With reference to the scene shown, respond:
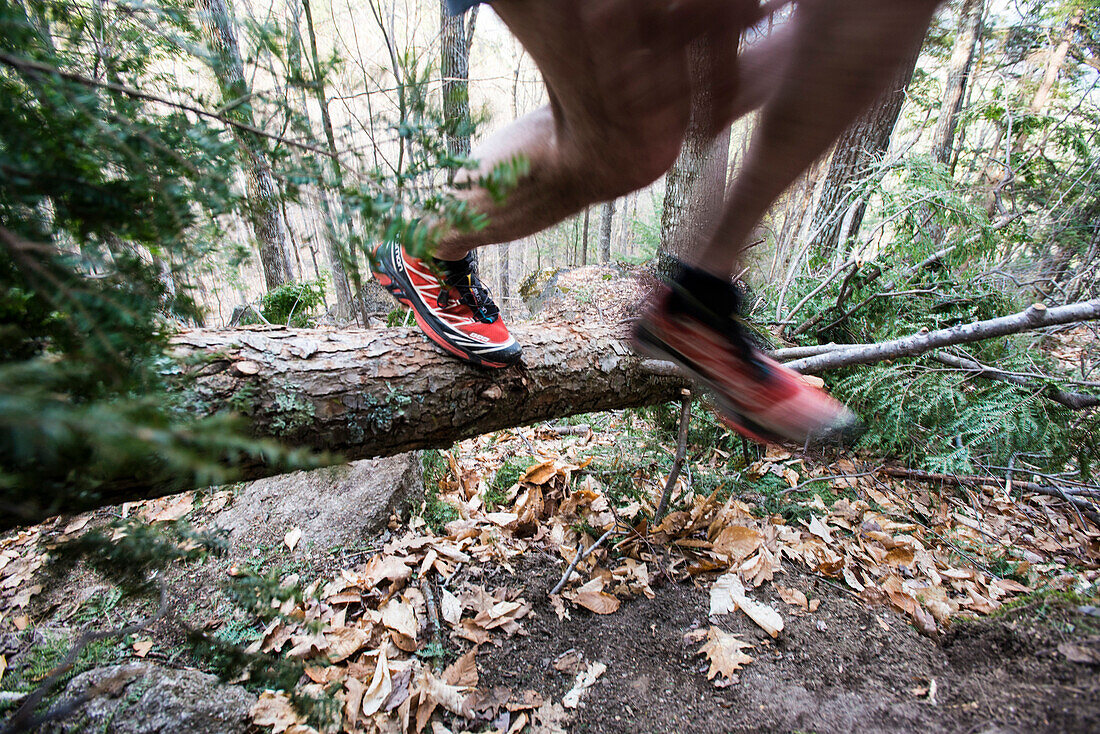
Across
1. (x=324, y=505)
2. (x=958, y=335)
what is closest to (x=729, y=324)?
(x=958, y=335)

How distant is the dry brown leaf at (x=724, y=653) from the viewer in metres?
1.55

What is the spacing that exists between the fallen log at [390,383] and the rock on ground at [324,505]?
2.48 feet

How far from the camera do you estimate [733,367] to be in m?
1.59

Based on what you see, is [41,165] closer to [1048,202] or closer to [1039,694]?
[1039,694]

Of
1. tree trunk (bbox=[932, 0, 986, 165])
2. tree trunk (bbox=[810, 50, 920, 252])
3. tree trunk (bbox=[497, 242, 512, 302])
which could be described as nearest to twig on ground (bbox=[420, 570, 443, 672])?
tree trunk (bbox=[810, 50, 920, 252])

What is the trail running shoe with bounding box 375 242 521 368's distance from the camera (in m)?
1.77

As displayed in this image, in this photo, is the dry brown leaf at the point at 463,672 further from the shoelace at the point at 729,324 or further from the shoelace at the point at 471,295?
the shoelace at the point at 729,324

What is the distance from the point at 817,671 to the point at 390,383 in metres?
1.74

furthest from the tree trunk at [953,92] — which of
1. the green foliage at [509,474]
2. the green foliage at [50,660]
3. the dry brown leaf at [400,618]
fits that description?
the green foliage at [50,660]

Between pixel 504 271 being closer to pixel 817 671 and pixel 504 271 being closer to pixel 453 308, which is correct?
pixel 453 308

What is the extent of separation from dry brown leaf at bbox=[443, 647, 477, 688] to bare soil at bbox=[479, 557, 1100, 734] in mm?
36

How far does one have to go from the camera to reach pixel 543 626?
184cm

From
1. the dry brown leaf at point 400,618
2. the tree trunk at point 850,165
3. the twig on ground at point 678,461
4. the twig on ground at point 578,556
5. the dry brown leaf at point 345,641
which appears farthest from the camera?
the tree trunk at point 850,165

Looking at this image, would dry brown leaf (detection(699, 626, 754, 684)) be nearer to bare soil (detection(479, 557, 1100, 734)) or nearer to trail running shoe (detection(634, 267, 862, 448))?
bare soil (detection(479, 557, 1100, 734))
